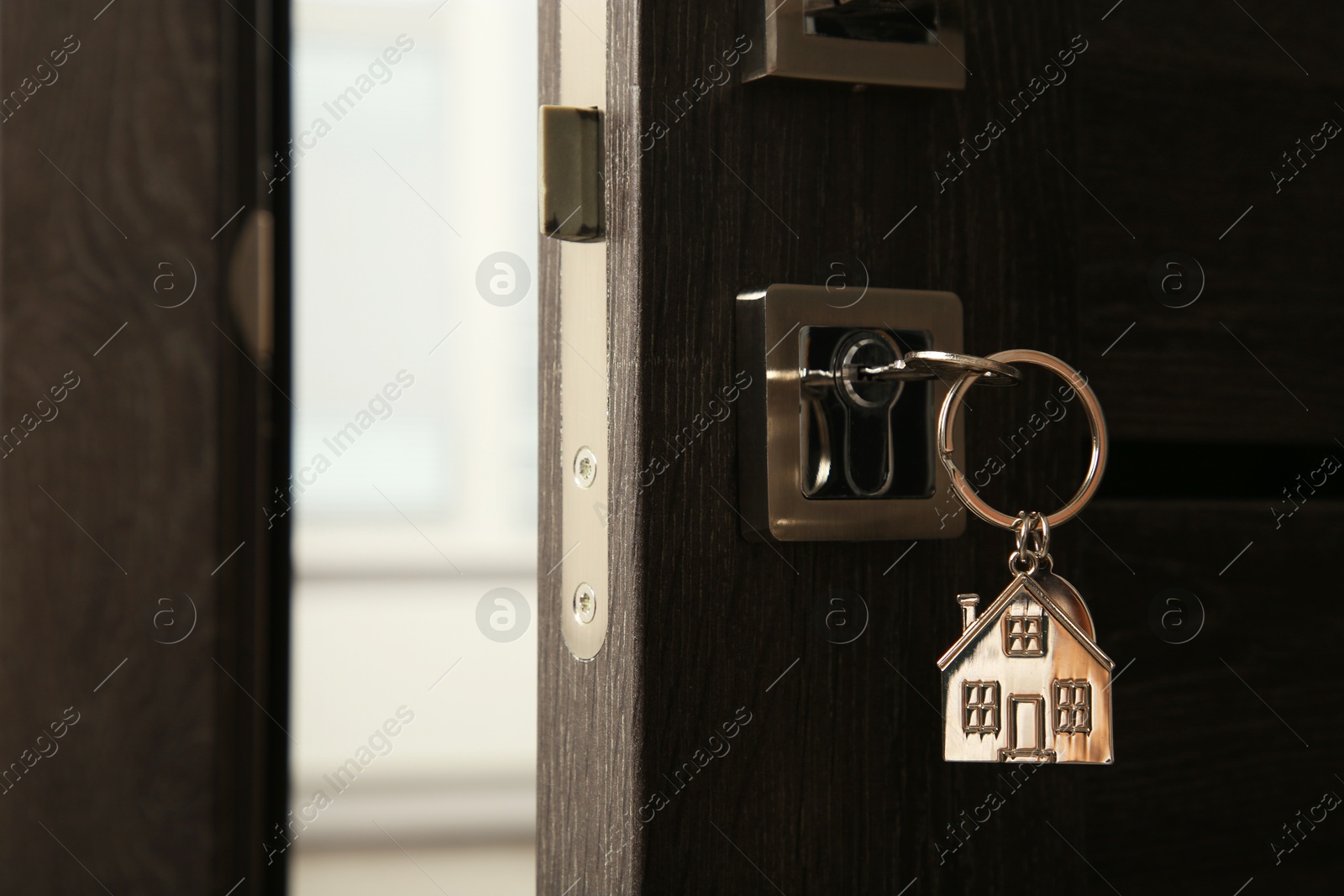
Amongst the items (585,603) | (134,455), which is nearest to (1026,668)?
(585,603)

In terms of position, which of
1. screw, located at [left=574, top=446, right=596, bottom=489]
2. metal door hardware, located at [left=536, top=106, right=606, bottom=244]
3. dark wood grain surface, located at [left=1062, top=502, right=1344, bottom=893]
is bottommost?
dark wood grain surface, located at [left=1062, top=502, right=1344, bottom=893]

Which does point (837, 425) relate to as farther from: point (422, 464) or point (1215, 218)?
point (422, 464)

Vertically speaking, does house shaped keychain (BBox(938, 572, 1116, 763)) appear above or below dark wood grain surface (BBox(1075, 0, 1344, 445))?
below

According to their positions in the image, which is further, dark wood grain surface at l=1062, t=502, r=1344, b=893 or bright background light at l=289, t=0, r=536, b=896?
bright background light at l=289, t=0, r=536, b=896

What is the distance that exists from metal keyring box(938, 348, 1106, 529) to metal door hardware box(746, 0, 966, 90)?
103 millimetres

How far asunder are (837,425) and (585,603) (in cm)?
10

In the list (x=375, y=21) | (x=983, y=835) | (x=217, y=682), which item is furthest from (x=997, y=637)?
(x=375, y=21)

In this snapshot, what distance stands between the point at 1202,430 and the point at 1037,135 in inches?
5.3

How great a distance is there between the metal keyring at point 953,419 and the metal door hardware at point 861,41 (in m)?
0.10

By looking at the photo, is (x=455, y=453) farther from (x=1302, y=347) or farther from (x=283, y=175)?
(x=1302, y=347)

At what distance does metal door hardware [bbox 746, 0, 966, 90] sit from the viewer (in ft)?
1.13

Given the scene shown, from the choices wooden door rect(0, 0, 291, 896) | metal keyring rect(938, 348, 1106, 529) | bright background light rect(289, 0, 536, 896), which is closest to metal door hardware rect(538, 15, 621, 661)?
metal keyring rect(938, 348, 1106, 529)

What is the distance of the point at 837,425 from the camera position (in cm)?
35

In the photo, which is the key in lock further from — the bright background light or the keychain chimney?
the bright background light
